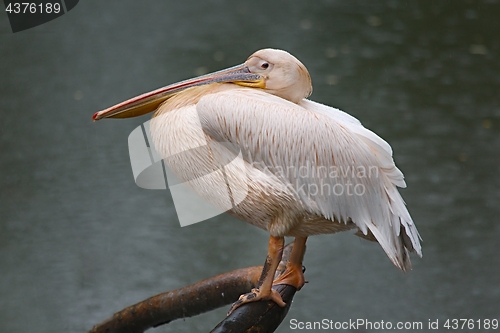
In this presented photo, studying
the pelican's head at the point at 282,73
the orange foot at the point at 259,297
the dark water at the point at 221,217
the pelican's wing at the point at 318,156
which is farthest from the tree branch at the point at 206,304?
the dark water at the point at 221,217

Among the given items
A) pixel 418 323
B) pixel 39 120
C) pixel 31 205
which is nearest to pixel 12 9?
pixel 39 120

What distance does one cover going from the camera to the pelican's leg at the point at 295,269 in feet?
7.02

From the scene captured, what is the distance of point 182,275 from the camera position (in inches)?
140

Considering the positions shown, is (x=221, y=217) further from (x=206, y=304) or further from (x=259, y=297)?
(x=259, y=297)

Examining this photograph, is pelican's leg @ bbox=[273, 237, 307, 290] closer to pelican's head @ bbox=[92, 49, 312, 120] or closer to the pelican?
the pelican

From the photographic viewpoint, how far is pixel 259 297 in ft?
6.39

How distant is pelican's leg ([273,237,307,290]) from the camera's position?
214 centimetres

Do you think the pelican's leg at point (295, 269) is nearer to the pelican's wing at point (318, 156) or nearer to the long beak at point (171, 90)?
the pelican's wing at point (318, 156)

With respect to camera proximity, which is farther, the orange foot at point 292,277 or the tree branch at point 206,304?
the orange foot at point 292,277

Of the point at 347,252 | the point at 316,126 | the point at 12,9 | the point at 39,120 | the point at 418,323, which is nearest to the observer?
the point at 316,126

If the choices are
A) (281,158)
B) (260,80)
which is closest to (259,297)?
(281,158)

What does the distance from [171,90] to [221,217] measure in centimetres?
199

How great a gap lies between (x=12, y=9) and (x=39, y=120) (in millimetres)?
1429

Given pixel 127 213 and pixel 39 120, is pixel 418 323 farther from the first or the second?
pixel 39 120
